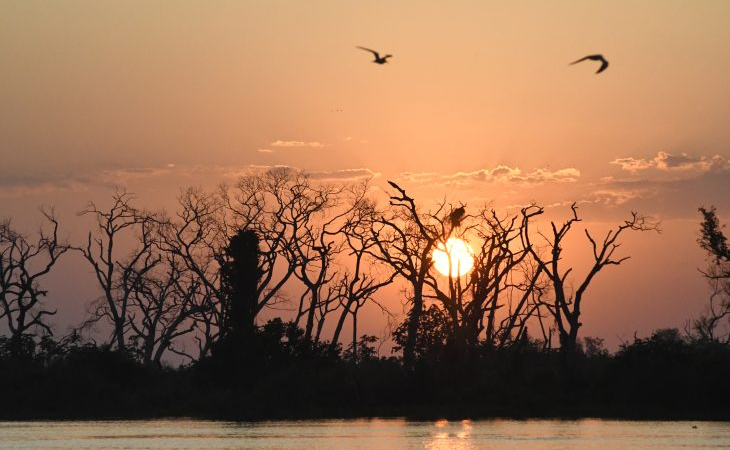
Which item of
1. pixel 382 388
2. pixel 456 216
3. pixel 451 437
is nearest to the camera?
pixel 451 437

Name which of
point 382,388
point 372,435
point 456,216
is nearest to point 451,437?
point 372,435

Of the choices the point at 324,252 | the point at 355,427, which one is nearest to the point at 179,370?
the point at 324,252

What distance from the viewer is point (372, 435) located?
49750 millimetres

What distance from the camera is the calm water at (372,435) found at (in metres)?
44.6

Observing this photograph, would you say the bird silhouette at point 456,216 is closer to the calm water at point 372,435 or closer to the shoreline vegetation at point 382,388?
the shoreline vegetation at point 382,388

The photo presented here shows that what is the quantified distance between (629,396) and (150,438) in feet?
92.0

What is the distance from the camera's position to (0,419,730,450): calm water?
146ft

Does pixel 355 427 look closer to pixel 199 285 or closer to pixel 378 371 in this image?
pixel 378 371

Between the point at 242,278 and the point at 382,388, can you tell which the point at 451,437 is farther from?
the point at 242,278

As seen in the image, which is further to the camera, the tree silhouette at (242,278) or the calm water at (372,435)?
the tree silhouette at (242,278)

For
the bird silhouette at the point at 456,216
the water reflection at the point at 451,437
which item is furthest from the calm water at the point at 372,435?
the bird silhouette at the point at 456,216

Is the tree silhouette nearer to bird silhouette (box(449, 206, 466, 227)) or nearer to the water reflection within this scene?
bird silhouette (box(449, 206, 466, 227))

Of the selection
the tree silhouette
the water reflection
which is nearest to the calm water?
the water reflection

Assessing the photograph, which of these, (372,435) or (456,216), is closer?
(372,435)
